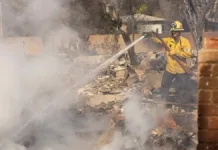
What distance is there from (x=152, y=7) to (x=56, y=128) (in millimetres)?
24491

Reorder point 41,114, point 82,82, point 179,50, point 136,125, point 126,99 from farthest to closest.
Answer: point 82,82, point 126,99, point 179,50, point 41,114, point 136,125

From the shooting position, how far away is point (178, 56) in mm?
8352

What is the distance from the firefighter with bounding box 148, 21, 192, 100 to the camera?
826 centimetres

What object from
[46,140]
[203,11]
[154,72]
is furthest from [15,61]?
[203,11]

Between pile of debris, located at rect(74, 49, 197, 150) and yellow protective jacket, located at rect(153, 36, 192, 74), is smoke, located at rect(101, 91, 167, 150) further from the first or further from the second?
yellow protective jacket, located at rect(153, 36, 192, 74)

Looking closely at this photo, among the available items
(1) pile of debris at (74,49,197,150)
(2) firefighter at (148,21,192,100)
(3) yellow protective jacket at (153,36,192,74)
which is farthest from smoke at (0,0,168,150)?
(3) yellow protective jacket at (153,36,192,74)

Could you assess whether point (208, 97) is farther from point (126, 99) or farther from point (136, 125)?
point (126, 99)

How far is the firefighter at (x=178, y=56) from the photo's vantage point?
826 cm

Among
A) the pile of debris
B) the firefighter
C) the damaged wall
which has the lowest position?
the pile of debris

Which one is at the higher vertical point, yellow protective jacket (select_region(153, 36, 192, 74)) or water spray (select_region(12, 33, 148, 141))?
yellow protective jacket (select_region(153, 36, 192, 74))

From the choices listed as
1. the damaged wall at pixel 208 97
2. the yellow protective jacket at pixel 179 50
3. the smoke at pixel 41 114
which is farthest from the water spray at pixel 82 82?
the damaged wall at pixel 208 97

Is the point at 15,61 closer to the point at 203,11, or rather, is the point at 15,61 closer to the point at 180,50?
the point at 180,50

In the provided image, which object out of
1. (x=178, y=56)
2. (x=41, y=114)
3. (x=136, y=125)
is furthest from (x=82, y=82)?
(x=136, y=125)

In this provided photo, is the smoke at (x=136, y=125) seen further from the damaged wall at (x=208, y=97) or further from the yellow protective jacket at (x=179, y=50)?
the damaged wall at (x=208, y=97)
